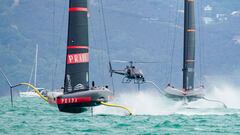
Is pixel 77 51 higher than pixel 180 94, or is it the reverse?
pixel 77 51

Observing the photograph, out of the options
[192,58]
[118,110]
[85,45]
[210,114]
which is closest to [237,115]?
[210,114]

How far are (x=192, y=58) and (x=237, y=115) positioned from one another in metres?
18.3

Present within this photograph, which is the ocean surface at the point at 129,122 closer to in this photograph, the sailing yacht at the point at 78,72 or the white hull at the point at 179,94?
the sailing yacht at the point at 78,72

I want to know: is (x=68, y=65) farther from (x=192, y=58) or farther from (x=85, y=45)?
(x=192, y=58)

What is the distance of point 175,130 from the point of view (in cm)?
4803

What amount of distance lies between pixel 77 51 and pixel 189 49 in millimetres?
27555

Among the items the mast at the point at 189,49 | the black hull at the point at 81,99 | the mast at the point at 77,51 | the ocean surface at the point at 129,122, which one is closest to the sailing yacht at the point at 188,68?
the mast at the point at 189,49

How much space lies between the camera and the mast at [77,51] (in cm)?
5306

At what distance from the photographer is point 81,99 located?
172ft

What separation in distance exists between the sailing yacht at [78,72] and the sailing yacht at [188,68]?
20473 mm

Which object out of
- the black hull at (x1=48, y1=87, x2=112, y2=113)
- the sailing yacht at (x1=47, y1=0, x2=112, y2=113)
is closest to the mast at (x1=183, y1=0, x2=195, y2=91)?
the black hull at (x1=48, y1=87, x2=112, y2=113)

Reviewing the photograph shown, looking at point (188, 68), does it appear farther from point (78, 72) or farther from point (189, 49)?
point (78, 72)

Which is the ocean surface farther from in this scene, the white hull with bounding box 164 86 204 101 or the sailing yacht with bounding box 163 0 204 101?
the sailing yacht with bounding box 163 0 204 101

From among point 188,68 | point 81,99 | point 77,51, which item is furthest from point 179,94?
point 81,99
